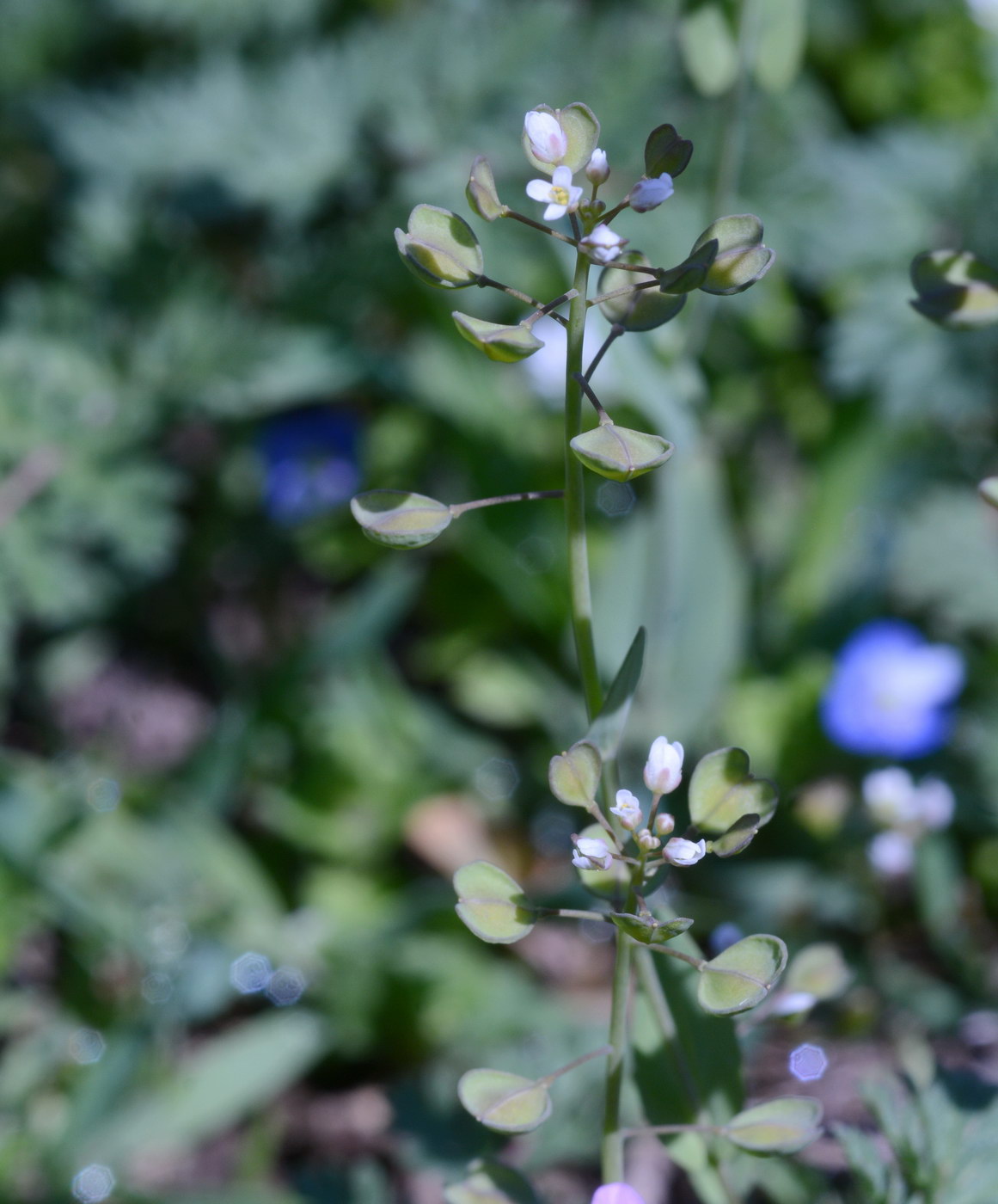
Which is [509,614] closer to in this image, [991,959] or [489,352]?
[991,959]

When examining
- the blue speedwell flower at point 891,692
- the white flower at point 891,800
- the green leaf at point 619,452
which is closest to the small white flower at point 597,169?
the green leaf at point 619,452

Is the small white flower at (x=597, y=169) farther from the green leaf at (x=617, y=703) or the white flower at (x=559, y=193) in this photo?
the green leaf at (x=617, y=703)

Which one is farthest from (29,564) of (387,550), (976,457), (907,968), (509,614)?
(976,457)

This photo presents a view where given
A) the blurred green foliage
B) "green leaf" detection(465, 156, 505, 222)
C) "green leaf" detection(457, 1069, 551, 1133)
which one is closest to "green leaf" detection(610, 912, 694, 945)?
"green leaf" detection(457, 1069, 551, 1133)

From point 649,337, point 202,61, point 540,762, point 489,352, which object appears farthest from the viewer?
point 202,61

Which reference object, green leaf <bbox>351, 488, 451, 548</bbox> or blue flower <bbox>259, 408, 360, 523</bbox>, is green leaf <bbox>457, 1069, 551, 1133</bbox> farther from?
blue flower <bbox>259, 408, 360, 523</bbox>
